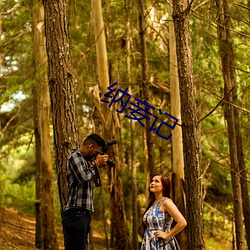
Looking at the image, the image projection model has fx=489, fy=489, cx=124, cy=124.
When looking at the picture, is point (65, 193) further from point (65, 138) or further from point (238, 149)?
point (238, 149)

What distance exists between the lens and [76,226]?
17.3 feet

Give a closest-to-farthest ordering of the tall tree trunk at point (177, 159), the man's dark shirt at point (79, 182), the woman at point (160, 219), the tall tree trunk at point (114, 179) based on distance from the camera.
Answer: the man's dark shirt at point (79, 182) → the woman at point (160, 219) → the tall tree trunk at point (177, 159) → the tall tree trunk at point (114, 179)

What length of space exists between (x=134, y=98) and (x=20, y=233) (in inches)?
205

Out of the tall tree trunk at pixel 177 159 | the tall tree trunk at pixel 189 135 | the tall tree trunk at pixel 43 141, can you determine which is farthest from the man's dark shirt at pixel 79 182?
the tall tree trunk at pixel 43 141

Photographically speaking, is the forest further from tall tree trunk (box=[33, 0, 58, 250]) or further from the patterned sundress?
the patterned sundress

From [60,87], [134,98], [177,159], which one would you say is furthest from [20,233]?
[60,87]

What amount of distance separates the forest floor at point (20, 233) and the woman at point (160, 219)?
6095 mm

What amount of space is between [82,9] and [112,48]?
1.88m

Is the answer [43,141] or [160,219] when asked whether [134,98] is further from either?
[43,141]

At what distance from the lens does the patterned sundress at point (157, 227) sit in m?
5.58

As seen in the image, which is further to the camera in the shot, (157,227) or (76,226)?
(157,227)

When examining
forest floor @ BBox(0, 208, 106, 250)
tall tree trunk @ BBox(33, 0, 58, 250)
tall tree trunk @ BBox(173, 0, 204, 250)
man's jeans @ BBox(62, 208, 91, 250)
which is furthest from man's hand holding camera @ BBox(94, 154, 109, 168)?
tall tree trunk @ BBox(33, 0, 58, 250)

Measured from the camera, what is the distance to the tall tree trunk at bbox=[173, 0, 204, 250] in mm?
6652

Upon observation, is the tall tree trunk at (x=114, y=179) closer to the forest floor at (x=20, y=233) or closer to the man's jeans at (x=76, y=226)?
the forest floor at (x=20, y=233)
